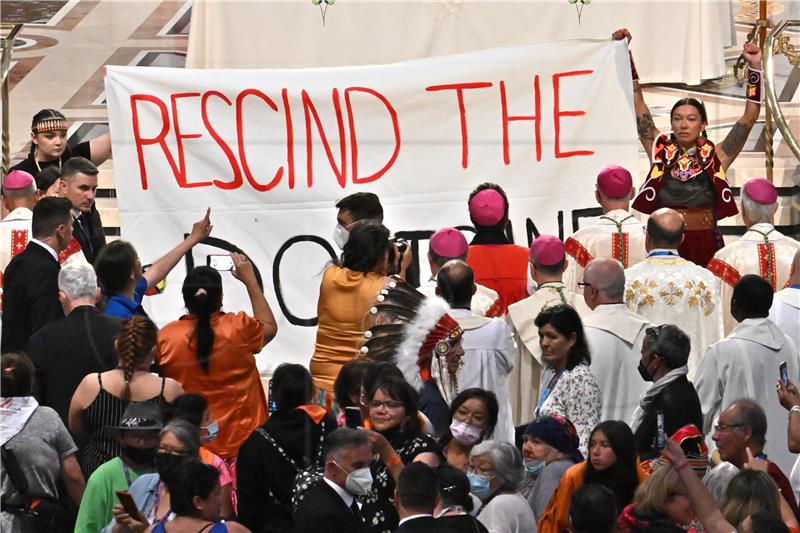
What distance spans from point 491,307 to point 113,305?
6.31 ft

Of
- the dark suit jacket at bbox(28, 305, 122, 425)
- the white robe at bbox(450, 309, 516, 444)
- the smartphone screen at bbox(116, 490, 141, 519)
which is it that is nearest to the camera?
the smartphone screen at bbox(116, 490, 141, 519)

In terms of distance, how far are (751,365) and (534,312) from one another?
43.9 inches

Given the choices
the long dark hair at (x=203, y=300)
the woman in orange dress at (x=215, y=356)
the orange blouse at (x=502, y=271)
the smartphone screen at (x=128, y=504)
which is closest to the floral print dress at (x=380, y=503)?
the smartphone screen at (x=128, y=504)

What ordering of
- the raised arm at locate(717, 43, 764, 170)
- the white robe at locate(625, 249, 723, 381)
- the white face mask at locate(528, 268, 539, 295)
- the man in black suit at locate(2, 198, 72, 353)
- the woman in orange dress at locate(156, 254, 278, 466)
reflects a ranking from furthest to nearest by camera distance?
1. the raised arm at locate(717, 43, 764, 170)
2. the white face mask at locate(528, 268, 539, 295)
3. the white robe at locate(625, 249, 723, 381)
4. the man in black suit at locate(2, 198, 72, 353)
5. the woman in orange dress at locate(156, 254, 278, 466)

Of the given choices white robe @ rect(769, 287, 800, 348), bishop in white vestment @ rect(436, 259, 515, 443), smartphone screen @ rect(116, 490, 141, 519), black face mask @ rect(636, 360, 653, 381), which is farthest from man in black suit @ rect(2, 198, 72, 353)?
white robe @ rect(769, 287, 800, 348)

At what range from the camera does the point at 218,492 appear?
7.57 metres

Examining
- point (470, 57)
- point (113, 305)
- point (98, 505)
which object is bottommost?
point (98, 505)

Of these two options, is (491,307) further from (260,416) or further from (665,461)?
(665,461)

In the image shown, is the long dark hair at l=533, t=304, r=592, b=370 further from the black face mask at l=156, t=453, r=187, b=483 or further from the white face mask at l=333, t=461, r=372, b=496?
the black face mask at l=156, t=453, r=187, b=483

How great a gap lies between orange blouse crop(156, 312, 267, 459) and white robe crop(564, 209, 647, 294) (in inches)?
92.6

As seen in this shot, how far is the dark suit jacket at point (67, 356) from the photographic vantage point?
9055 mm

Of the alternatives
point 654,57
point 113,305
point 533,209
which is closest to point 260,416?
point 113,305

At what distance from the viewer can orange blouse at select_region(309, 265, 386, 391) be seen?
9805 mm

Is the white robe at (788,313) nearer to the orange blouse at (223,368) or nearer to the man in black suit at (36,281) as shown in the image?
the orange blouse at (223,368)
